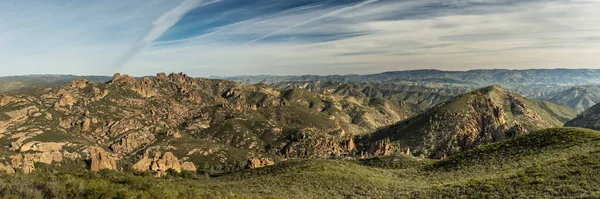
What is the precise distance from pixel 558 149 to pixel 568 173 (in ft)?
94.3

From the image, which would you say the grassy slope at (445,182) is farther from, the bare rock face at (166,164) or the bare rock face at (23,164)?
the bare rock face at (166,164)

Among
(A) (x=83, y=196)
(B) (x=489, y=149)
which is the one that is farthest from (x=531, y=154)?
(A) (x=83, y=196)

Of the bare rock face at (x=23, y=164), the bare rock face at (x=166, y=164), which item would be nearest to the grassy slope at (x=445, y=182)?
the bare rock face at (x=23, y=164)

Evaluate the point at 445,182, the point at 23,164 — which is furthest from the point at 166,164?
the point at 445,182

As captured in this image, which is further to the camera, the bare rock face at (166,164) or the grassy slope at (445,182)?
the bare rock face at (166,164)

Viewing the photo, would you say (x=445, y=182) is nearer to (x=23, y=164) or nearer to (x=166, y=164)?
(x=166, y=164)

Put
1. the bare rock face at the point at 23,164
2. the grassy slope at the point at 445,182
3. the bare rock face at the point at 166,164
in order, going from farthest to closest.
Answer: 1. the bare rock face at the point at 166,164
2. the bare rock face at the point at 23,164
3. the grassy slope at the point at 445,182

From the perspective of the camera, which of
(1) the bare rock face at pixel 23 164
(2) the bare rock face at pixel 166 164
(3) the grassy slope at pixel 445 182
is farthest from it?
(2) the bare rock face at pixel 166 164

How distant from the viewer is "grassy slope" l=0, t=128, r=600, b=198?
25.8 meters

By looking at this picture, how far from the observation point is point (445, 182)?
5594cm

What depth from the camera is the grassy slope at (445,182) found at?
25.8 meters

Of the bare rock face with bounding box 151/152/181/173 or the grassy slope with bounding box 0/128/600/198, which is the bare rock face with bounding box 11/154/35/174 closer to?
the grassy slope with bounding box 0/128/600/198

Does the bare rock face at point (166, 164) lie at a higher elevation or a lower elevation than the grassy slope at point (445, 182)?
lower

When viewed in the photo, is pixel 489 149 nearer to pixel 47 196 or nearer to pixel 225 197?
Answer: pixel 225 197
